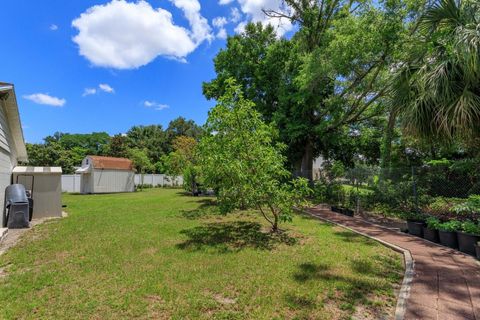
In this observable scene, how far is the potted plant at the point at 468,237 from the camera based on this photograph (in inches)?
201

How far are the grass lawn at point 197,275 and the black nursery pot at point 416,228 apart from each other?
152 centimetres

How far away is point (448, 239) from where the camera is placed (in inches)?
223

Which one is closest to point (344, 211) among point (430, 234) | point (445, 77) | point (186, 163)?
point (430, 234)

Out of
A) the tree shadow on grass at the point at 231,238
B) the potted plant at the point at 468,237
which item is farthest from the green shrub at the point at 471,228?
the tree shadow on grass at the point at 231,238

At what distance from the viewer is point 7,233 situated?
723 centimetres

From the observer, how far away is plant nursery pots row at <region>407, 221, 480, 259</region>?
201 inches

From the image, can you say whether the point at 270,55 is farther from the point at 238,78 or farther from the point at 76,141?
the point at 76,141

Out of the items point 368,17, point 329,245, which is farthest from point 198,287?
point 368,17

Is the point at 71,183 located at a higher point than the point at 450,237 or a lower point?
higher

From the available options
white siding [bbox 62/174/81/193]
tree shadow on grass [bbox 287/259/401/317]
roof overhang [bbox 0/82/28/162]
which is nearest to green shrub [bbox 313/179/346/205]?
tree shadow on grass [bbox 287/259/401/317]

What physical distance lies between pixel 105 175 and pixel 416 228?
858 inches

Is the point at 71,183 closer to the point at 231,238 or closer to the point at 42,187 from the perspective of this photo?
the point at 42,187

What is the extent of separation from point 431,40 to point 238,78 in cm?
1235

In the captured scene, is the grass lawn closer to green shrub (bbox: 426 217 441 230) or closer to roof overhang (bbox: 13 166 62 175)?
green shrub (bbox: 426 217 441 230)
